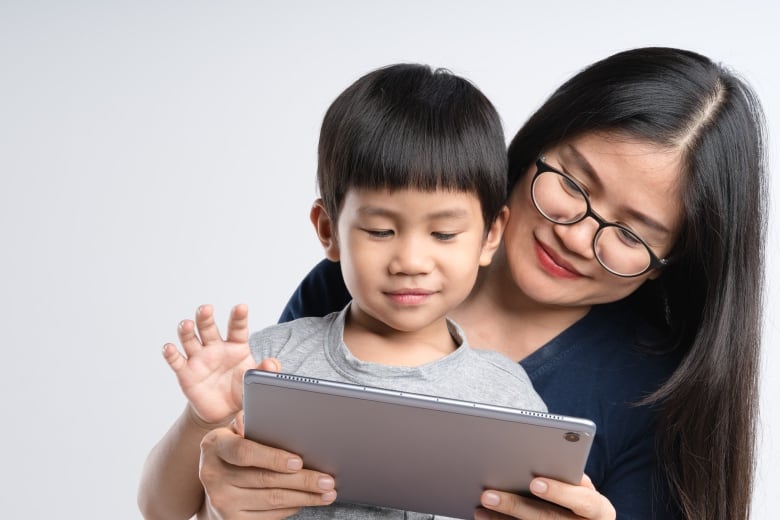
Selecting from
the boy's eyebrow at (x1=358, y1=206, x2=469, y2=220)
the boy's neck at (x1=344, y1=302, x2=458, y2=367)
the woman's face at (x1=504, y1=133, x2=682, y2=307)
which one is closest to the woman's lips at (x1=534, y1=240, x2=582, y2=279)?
the woman's face at (x1=504, y1=133, x2=682, y2=307)

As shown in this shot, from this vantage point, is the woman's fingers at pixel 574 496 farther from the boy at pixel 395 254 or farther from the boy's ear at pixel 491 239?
the boy's ear at pixel 491 239

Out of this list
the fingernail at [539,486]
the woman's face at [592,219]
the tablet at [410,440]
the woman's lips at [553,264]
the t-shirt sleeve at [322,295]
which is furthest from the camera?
the t-shirt sleeve at [322,295]

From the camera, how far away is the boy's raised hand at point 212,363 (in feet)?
6.75

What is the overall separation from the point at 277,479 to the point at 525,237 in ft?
3.01

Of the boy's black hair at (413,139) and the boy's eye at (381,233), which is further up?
the boy's black hair at (413,139)

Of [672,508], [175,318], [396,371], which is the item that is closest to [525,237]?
[396,371]

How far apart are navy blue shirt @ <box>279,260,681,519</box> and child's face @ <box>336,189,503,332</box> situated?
0.60m

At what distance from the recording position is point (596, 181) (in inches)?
98.3

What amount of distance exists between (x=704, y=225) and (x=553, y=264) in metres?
0.37

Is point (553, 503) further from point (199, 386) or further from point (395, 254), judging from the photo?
point (199, 386)

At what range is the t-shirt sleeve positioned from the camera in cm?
291

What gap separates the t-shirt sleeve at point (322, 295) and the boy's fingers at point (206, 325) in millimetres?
814

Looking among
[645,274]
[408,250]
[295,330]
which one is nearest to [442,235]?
[408,250]

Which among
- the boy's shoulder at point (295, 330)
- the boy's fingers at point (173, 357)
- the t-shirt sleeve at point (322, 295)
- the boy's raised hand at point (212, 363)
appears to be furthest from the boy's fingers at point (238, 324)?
the t-shirt sleeve at point (322, 295)
